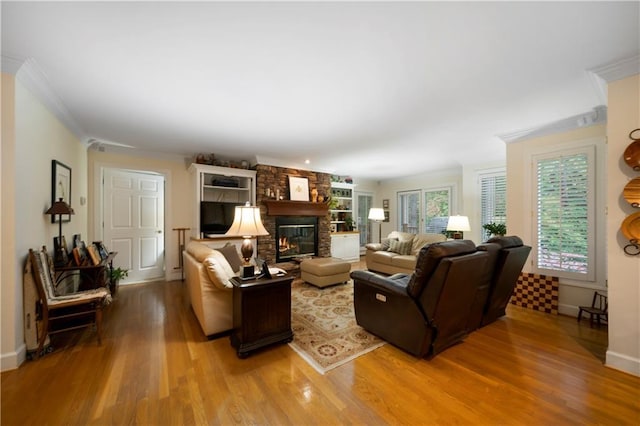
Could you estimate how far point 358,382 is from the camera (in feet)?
5.99

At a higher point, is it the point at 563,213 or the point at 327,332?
the point at 563,213

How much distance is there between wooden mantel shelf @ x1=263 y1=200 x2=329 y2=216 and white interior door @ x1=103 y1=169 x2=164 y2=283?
6.92 feet

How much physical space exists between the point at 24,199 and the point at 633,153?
16.2ft

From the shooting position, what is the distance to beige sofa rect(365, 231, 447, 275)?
4.75 m

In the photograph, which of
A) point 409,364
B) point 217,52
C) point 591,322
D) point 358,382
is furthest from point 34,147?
point 591,322

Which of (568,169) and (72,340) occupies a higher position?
(568,169)

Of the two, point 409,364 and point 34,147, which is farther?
point 34,147

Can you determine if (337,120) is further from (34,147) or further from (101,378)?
(101,378)

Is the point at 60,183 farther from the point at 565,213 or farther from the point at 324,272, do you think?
the point at 565,213

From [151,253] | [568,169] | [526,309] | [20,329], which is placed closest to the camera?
[20,329]

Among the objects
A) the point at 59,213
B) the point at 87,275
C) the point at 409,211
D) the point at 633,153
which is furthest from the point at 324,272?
the point at 409,211

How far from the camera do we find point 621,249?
1995mm

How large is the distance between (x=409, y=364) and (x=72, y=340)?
3.18 meters

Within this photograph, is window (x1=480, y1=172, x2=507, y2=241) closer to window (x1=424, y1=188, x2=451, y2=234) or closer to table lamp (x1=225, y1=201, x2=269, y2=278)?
window (x1=424, y1=188, x2=451, y2=234)
